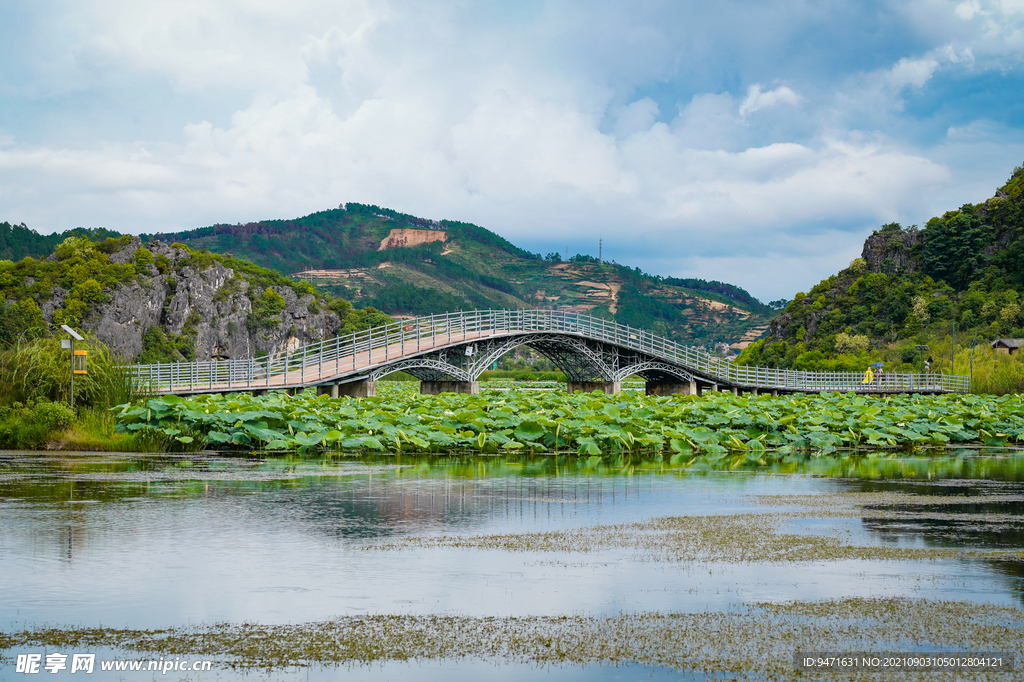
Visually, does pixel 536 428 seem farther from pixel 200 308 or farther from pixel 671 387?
pixel 200 308

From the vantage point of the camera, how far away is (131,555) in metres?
7.36

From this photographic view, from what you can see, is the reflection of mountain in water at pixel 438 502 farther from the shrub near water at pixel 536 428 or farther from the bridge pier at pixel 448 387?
the bridge pier at pixel 448 387

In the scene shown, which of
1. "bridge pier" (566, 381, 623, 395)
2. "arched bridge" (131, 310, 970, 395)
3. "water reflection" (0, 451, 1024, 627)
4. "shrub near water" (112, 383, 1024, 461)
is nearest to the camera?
"water reflection" (0, 451, 1024, 627)

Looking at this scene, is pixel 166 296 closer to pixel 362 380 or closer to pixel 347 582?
pixel 362 380

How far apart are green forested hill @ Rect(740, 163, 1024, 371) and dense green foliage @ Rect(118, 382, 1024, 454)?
64660 mm

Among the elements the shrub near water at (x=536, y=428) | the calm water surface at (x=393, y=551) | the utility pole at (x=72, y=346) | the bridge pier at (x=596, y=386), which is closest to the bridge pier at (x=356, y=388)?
the shrub near water at (x=536, y=428)

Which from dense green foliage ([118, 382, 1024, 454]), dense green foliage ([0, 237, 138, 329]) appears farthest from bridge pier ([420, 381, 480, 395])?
dense green foliage ([0, 237, 138, 329])

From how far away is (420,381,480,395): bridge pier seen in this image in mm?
43906

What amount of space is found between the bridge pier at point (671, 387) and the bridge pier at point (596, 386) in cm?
418

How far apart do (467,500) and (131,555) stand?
443cm

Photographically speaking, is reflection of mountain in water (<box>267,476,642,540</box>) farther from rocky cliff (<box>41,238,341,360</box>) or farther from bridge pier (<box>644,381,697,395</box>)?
rocky cliff (<box>41,238,341,360</box>)

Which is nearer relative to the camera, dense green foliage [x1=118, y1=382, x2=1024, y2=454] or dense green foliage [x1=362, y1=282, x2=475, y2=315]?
dense green foliage [x1=118, y1=382, x2=1024, y2=454]

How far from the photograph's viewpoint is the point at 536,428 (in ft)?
60.2

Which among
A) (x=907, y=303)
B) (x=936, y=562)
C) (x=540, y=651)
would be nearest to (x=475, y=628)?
(x=540, y=651)
